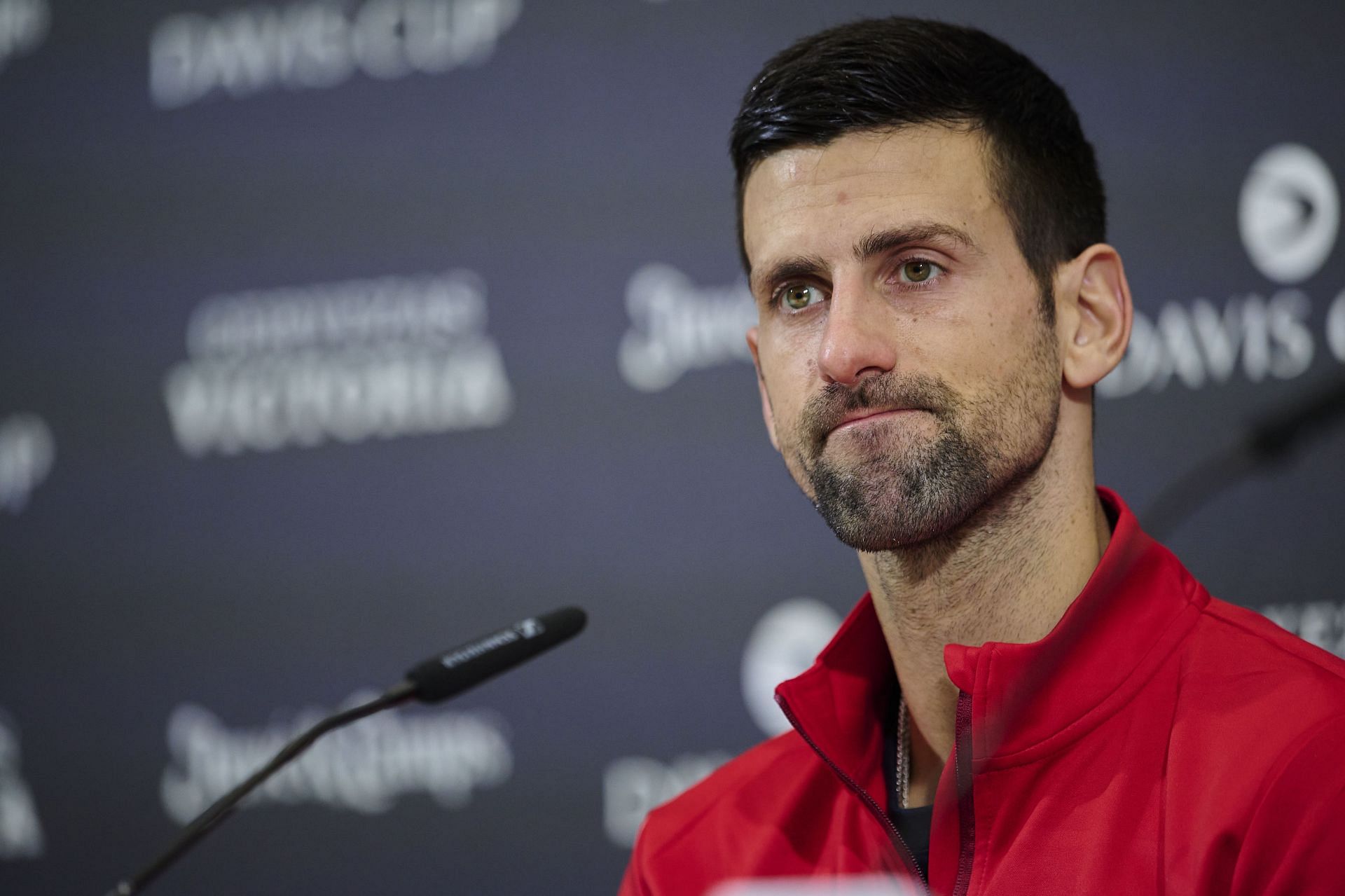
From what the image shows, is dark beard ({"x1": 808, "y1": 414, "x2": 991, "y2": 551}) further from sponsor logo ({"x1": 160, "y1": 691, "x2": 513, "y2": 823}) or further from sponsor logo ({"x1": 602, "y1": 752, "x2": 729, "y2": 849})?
sponsor logo ({"x1": 160, "y1": 691, "x2": 513, "y2": 823})

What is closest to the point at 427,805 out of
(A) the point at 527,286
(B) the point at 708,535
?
(B) the point at 708,535

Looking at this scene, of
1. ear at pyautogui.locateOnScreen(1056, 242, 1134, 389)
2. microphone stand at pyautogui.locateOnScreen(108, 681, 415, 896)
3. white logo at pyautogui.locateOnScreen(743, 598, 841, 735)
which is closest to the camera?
microphone stand at pyautogui.locateOnScreen(108, 681, 415, 896)

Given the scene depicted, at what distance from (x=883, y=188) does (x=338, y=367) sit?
4.14 feet

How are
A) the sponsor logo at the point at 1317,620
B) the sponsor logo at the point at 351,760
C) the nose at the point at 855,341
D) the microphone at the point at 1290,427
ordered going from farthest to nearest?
1. the sponsor logo at the point at 351,760
2. the sponsor logo at the point at 1317,620
3. the nose at the point at 855,341
4. the microphone at the point at 1290,427

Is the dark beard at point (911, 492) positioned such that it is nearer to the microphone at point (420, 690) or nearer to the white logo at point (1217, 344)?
the microphone at point (420, 690)

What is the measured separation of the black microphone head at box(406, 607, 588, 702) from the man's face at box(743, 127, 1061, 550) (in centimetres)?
32

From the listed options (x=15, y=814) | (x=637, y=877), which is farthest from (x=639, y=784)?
(x=15, y=814)

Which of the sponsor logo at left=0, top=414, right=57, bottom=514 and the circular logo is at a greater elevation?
the circular logo

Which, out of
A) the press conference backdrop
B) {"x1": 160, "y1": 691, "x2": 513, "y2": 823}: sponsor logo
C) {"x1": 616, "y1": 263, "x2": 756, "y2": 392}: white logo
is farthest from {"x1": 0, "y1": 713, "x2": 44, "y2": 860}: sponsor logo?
{"x1": 616, "y1": 263, "x2": 756, "y2": 392}: white logo

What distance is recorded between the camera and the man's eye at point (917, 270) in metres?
1.14

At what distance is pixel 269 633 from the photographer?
2.12 meters

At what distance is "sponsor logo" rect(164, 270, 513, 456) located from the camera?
6.76 feet

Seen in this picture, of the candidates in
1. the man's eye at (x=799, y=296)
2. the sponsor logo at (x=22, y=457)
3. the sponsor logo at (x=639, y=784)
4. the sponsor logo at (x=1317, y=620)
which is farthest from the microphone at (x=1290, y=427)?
the sponsor logo at (x=22, y=457)

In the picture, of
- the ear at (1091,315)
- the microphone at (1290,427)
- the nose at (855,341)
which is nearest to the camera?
the microphone at (1290,427)
